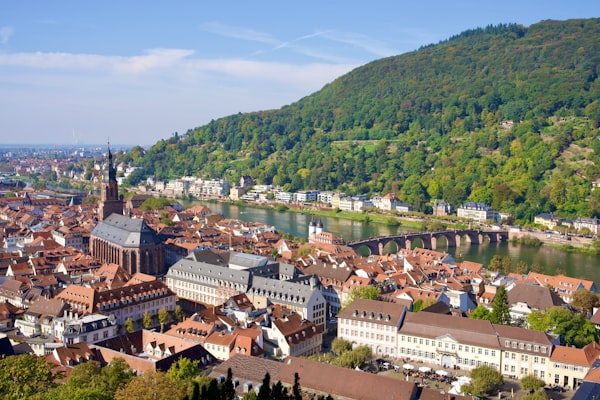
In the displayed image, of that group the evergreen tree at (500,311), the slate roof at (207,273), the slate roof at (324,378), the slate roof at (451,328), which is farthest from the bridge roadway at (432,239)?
the slate roof at (324,378)

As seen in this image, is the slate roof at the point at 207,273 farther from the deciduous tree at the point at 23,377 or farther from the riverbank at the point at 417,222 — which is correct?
the riverbank at the point at 417,222

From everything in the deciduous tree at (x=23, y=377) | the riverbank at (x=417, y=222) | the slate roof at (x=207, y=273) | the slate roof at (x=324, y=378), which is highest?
the deciduous tree at (x=23, y=377)

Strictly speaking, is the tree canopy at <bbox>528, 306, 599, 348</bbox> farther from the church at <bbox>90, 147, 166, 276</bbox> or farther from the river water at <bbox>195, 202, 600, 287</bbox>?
the church at <bbox>90, 147, 166, 276</bbox>

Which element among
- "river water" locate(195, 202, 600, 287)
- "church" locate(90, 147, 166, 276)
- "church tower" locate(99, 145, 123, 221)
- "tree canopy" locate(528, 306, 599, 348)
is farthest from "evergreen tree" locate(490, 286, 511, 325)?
"church tower" locate(99, 145, 123, 221)

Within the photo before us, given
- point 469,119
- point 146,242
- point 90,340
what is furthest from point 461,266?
point 469,119

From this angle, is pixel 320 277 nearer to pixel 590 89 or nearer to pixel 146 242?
pixel 146 242

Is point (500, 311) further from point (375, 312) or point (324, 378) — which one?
point (324, 378)

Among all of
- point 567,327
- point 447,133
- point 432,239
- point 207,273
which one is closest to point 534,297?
point 567,327
